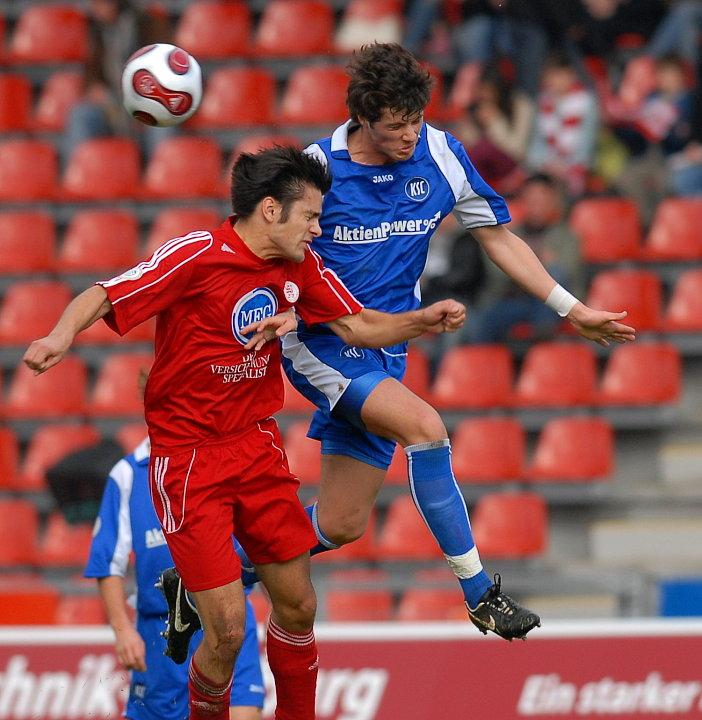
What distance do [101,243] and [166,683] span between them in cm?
586

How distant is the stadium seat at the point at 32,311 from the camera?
38.8ft

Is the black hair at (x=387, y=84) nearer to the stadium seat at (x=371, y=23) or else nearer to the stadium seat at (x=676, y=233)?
the stadium seat at (x=676, y=233)

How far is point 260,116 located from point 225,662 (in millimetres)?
7382

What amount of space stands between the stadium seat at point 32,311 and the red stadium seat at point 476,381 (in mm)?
2831

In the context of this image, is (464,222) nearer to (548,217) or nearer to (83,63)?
(548,217)

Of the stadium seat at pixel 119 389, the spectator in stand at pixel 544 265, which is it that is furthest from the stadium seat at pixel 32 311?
the spectator in stand at pixel 544 265

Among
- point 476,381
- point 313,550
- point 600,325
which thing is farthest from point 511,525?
point 600,325

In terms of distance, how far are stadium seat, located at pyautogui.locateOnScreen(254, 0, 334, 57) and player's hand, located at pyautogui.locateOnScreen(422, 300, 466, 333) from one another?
24.2 ft

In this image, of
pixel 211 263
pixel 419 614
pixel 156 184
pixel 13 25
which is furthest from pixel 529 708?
pixel 13 25

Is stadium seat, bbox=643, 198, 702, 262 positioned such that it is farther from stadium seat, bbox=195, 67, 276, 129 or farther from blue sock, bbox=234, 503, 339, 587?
blue sock, bbox=234, 503, 339, 587

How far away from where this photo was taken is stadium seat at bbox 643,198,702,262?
1140cm

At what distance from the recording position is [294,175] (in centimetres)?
570

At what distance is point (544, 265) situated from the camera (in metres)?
10.6

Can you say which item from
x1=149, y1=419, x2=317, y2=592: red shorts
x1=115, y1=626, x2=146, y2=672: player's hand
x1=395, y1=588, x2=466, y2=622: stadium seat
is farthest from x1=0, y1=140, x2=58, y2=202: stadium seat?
x1=149, y1=419, x2=317, y2=592: red shorts
